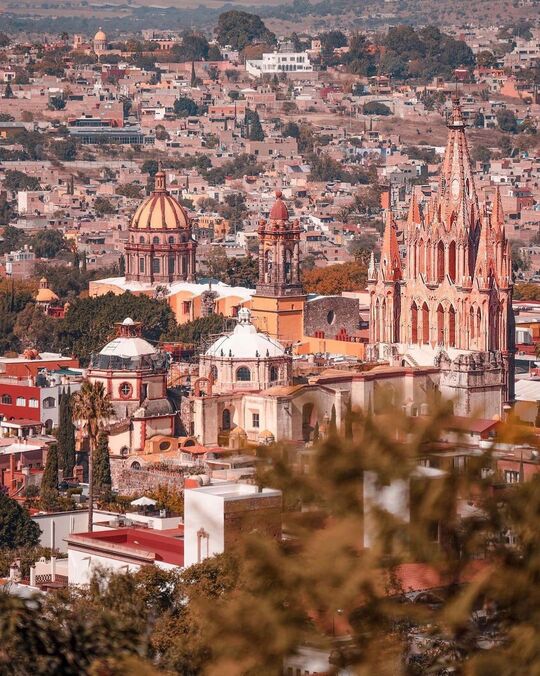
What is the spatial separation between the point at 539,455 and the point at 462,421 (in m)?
0.53

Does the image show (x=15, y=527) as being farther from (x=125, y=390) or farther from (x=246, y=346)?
(x=246, y=346)

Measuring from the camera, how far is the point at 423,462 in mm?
16000

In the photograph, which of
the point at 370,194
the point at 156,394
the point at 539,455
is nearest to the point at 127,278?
the point at 156,394

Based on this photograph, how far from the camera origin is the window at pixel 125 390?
187 feet

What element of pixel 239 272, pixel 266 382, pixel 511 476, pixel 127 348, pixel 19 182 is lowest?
pixel 19 182

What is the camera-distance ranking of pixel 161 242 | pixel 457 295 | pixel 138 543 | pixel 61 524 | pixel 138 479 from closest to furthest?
pixel 138 543
pixel 61 524
pixel 138 479
pixel 457 295
pixel 161 242

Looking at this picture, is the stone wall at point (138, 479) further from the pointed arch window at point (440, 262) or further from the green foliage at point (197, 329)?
the green foliage at point (197, 329)

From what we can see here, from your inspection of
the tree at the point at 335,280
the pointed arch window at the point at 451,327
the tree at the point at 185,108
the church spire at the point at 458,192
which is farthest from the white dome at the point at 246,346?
the tree at the point at 185,108

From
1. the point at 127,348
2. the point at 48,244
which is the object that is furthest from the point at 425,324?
the point at 48,244

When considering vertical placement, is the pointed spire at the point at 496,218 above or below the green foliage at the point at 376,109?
above

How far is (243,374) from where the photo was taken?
5688 centimetres

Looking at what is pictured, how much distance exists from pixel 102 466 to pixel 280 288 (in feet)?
56.2

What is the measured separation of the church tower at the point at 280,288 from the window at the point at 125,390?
1160 cm

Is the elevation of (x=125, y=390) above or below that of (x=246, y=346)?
below
